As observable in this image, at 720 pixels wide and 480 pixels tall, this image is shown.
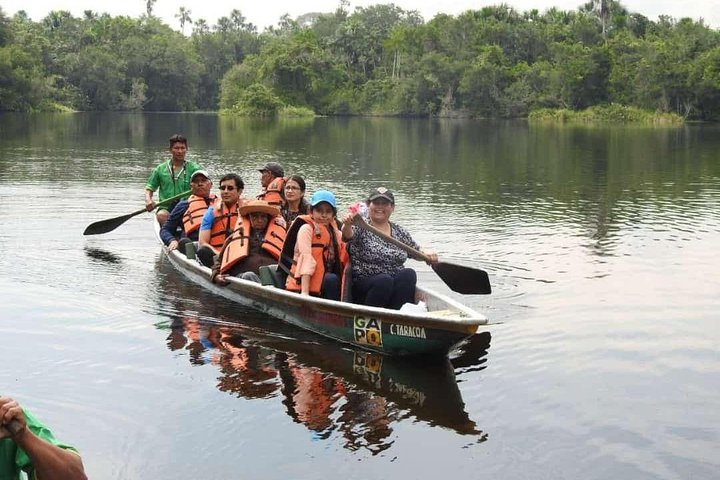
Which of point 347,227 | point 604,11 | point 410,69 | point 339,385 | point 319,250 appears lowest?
point 339,385

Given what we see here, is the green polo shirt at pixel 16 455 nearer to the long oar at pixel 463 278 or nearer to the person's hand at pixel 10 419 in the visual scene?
the person's hand at pixel 10 419

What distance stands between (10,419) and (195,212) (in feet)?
31.1

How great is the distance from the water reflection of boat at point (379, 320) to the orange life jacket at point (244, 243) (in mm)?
331

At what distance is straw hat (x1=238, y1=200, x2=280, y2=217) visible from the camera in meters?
10.5

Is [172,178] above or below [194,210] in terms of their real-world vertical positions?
above

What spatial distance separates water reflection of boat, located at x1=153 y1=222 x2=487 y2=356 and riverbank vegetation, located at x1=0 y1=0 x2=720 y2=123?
209ft

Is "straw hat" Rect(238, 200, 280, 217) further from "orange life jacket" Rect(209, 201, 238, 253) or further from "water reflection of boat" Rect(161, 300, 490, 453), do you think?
"water reflection of boat" Rect(161, 300, 490, 453)

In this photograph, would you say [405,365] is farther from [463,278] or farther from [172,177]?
[172,177]

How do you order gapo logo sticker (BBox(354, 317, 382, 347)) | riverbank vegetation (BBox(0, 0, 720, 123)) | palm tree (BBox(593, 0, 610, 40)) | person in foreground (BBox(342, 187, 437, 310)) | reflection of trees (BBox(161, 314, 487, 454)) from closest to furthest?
1. reflection of trees (BBox(161, 314, 487, 454))
2. gapo logo sticker (BBox(354, 317, 382, 347))
3. person in foreground (BBox(342, 187, 437, 310))
4. riverbank vegetation (BBox(0, 0, 720, 123))
5. palm tree (BBox(593, 0, 610, 40))

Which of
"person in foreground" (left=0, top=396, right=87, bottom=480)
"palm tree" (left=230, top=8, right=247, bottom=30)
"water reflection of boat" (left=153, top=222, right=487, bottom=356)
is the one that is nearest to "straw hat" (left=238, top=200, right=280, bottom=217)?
"water reflection of boat" (left=153, top=222, right=487, bottom=356)

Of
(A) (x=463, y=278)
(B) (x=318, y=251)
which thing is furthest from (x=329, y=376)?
(A) (x=463, y=278)

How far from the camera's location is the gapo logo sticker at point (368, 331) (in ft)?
28.2

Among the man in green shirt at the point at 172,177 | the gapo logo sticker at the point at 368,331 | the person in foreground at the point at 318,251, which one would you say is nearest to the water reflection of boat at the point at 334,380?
the gapo logo sticker at the point at 368,331

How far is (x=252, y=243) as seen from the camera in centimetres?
1056
